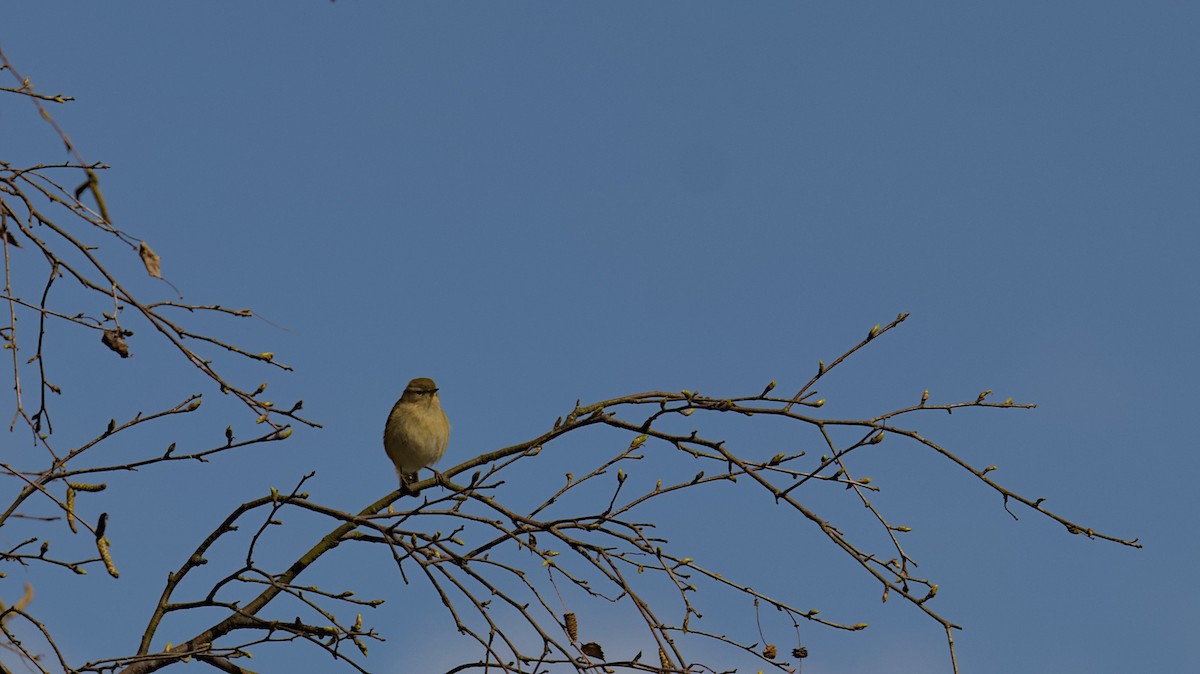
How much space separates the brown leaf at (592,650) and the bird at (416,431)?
4432mm

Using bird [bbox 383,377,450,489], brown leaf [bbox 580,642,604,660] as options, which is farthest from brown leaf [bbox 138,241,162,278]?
bird [bbox 383,377,450,489]

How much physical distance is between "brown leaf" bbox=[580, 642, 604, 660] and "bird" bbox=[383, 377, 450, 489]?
443 centimetres

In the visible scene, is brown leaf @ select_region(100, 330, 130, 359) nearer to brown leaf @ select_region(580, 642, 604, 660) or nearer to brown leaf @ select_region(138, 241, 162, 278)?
brown leaf @ select_region(138, 241, 162, 278)

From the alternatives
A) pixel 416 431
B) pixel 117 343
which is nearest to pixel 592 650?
pixel 117 343

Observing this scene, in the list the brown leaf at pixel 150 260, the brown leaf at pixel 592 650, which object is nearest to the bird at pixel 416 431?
the brown leaf at pixel 592 650

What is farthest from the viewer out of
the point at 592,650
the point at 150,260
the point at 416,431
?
the point at 416,431

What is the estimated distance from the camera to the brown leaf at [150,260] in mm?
Answer: 3367

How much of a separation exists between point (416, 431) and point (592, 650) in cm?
446

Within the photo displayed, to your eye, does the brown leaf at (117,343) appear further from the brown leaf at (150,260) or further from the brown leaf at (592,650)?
the brown leaf at (592,650)

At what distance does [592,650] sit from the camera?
157 inches

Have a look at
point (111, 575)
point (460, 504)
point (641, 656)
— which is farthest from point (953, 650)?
point (111, 575)

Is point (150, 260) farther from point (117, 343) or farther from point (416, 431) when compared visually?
point (416, 431)

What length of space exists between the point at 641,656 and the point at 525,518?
71cm

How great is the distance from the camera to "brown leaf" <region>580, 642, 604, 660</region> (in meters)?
3.98
